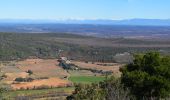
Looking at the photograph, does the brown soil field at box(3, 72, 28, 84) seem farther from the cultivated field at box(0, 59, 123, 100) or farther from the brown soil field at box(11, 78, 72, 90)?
the brown soil field at box(11, 78, 72, 90)

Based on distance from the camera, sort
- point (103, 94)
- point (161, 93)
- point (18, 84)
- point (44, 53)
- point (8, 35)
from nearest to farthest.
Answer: point (103, 94)
point (161, 93)
point (18, 84)
point (44, 53)
point (8, 35)

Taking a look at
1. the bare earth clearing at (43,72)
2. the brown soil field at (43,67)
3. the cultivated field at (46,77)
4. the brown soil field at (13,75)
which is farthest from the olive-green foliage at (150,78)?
the brown soil field at (43,67)

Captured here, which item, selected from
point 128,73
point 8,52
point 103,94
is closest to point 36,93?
point 128,73

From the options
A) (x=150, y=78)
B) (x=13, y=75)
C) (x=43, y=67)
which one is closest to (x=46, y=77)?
(x=13, y=75)

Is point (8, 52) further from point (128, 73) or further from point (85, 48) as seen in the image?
point (128, 73)

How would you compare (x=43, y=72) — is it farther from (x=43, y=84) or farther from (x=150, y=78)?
(x=150, y=78)

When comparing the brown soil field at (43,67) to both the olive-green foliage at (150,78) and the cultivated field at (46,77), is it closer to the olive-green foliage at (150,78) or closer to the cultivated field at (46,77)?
the cultivated field at (46,77)

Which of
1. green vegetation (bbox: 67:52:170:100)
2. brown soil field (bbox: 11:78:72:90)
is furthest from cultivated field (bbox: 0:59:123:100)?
green vegetation (bbox: 67:52:170:100)

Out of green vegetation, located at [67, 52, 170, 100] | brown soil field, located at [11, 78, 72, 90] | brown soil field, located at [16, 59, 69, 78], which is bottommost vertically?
brown soil field, located at [16, 59, 69, 78]
